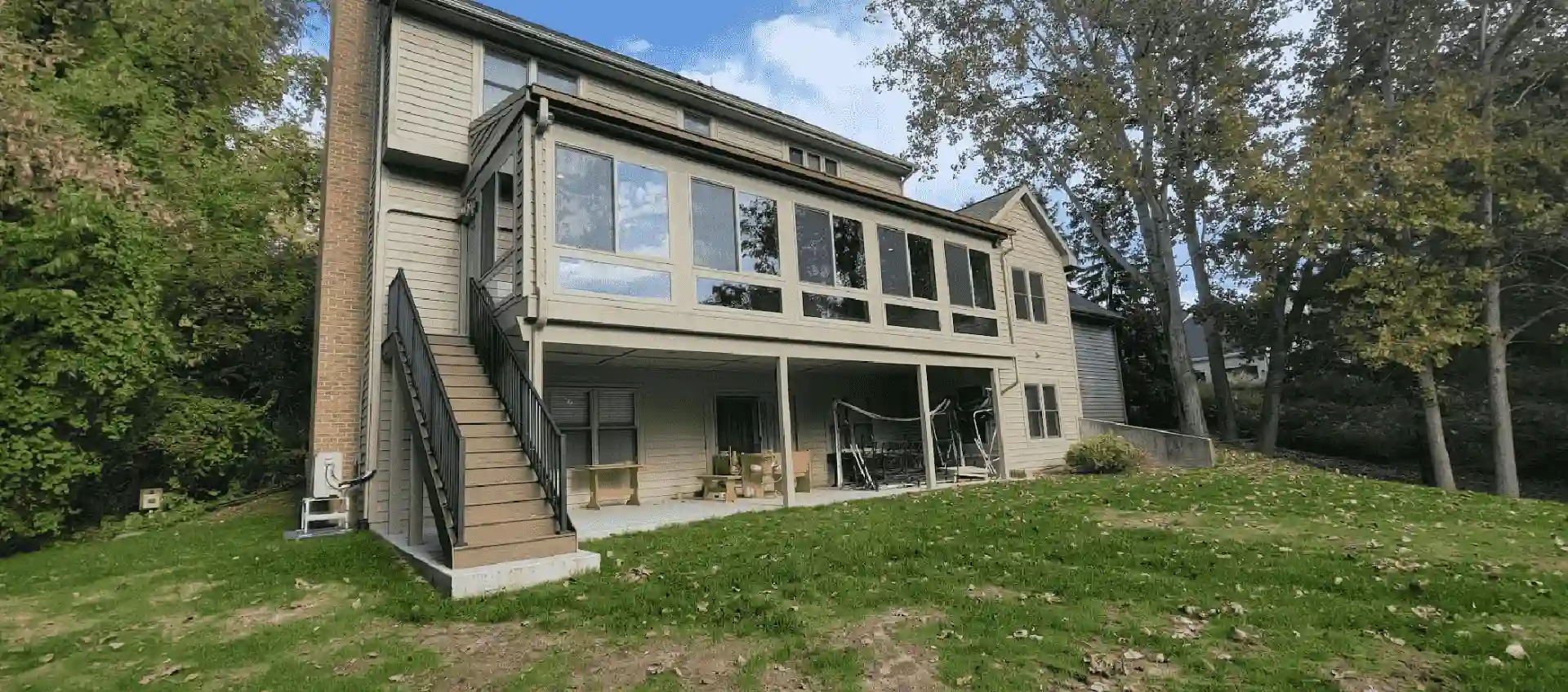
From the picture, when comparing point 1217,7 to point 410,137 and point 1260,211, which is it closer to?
point 1260,211

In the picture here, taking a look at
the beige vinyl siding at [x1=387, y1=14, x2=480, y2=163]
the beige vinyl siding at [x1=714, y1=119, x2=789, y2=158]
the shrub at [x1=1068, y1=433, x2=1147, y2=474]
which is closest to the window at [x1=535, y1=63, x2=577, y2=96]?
the beige vinyl siding at [x1=387, y1=14, x2=480, y2=163]

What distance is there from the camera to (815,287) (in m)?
10.7

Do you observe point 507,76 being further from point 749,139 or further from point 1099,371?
point 1099,371

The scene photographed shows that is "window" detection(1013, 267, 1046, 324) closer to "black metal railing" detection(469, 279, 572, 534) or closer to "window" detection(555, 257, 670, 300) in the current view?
"window" detection(555, 257, 670, 300)

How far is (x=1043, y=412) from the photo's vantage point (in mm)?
15812

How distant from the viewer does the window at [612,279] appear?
8.00m

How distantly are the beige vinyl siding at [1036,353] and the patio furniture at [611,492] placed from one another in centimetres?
776

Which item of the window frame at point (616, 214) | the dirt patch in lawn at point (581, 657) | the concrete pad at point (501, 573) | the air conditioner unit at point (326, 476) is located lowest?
the dirt patch in lawn at point (581, 657)

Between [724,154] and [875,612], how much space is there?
271 inches

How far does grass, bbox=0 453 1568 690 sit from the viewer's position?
3.79 meters

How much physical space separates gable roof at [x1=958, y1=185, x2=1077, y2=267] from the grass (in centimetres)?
947

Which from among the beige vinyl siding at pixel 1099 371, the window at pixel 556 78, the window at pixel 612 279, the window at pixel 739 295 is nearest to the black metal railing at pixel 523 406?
the window at pixel 612 279

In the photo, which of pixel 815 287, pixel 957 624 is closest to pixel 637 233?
pixel 815 287

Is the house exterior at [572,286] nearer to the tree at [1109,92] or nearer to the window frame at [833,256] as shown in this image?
the window frame at [833,256]
